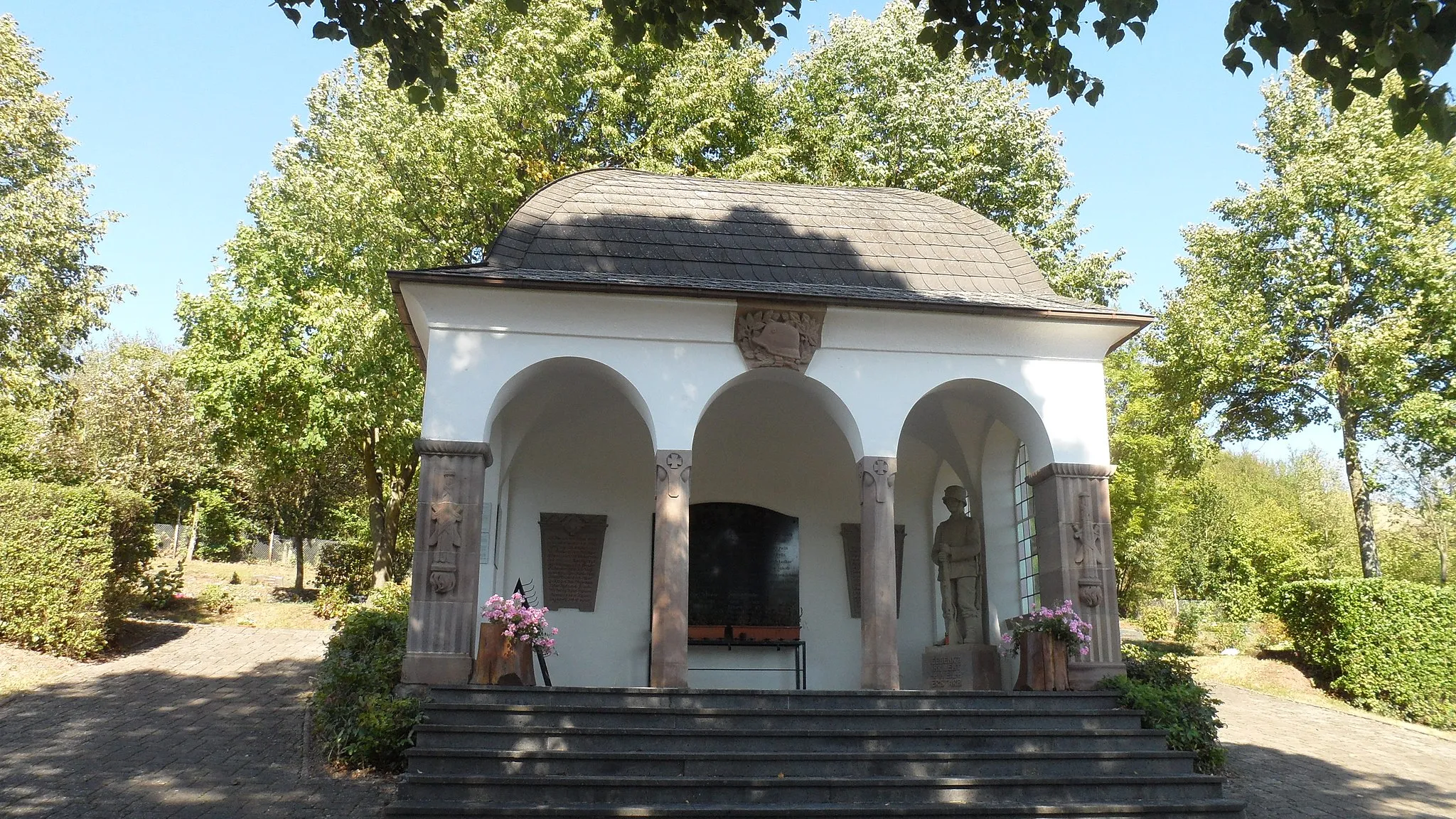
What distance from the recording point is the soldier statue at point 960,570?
1232cm

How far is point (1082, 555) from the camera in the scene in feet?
35.2

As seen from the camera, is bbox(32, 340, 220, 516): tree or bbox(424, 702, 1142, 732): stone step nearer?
bbox(424, 702, 1142, 732): stone step

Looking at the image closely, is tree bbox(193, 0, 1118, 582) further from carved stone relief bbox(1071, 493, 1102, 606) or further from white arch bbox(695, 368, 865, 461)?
carved stone relief bbox(1071, 493, 1102, 606)

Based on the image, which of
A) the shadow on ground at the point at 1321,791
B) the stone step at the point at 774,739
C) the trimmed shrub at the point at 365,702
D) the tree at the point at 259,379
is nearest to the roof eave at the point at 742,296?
the trimmed shrub at the point at 365,702

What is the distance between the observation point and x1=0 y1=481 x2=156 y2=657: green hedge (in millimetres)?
12664

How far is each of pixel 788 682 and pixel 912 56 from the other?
17.0 m

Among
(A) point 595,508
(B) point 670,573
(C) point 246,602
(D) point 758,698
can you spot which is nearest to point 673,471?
(B) point 670,573

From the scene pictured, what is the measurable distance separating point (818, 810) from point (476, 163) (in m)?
14.5

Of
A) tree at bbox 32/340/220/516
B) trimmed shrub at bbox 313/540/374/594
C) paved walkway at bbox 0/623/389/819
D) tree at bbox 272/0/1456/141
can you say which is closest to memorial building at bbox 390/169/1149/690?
paved walkway at bbox 0/623/389/819

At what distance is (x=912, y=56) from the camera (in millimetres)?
24641

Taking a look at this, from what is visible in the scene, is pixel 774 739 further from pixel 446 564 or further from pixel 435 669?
pixel 446 564

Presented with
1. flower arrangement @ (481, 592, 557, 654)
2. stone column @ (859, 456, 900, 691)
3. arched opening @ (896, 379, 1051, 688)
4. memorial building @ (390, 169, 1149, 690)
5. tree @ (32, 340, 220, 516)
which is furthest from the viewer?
tree @ (32, 340, 220, 516)

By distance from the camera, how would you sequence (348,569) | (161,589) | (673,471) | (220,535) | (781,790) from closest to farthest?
(781,790) < (673,471) < (161,589) < (348,569) < (220,535)

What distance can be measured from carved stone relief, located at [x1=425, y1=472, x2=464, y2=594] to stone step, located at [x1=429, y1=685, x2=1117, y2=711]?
1.07m
